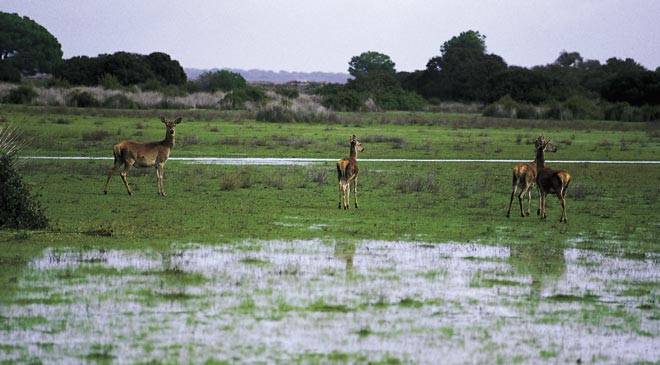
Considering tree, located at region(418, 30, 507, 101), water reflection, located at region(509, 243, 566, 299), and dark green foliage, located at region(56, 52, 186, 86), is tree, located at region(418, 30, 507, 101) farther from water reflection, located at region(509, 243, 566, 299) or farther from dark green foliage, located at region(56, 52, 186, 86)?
water reflection, located at region(509, 243, 566, 299)

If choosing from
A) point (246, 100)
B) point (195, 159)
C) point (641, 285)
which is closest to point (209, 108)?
point (246, 100)

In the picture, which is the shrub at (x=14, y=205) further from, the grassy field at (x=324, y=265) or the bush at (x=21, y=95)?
the bush at (x=21, y=95)

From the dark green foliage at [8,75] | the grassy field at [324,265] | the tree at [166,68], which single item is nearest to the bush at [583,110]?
the grassy field at [324,265]

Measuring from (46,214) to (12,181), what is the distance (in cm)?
218

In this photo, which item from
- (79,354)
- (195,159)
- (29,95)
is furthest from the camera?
(29,95)

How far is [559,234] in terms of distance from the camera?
20.1m

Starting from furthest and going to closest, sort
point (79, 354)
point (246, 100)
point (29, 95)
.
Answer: point (246, 100) < point (29, 95) < point (79, 354)

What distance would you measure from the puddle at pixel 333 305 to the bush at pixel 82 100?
47451mm

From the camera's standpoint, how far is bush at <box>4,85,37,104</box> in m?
62.1

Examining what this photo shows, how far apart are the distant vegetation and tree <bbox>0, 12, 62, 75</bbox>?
0.13m

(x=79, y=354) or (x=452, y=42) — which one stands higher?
(x=452, y=42)

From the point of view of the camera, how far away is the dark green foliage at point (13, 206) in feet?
62.2

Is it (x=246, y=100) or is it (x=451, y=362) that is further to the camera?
(x=246, y=100)

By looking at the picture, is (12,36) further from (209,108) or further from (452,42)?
(209,108)
